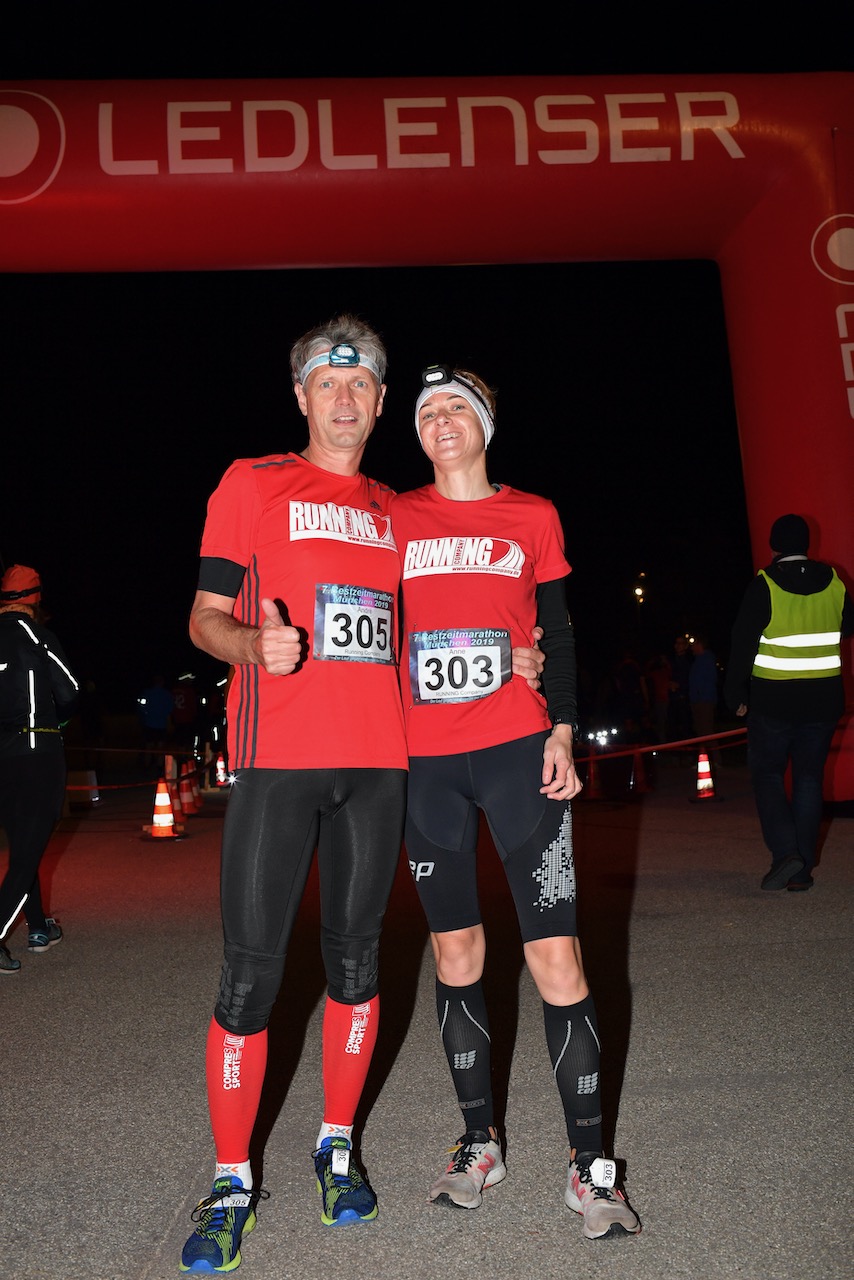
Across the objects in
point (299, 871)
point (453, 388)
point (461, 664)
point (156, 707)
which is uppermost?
point (156, 707)

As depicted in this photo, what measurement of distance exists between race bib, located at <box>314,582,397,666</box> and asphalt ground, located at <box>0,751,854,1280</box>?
1.44 metres

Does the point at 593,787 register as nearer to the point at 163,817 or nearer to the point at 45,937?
the point at 163,817

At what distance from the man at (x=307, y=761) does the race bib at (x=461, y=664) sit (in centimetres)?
11

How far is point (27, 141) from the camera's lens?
8.27 meters

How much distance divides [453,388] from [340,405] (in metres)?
0.40

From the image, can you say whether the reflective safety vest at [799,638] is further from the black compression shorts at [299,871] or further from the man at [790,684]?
the black compression shorts at [299,871]

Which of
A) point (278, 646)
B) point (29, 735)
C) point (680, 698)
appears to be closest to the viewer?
point (278, 646)

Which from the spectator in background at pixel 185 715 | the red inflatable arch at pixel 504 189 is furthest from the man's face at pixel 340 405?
the spectator in background at pixel 185 715

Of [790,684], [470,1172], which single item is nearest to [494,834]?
[470,1172]

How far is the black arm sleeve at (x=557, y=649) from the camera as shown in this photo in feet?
10.5

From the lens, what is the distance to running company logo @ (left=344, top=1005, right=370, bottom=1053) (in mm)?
3010

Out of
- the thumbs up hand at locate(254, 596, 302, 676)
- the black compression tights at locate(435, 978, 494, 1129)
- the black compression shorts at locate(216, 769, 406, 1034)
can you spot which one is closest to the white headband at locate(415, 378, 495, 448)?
the thumbs up hand at locate(254, 596, 302, 676)

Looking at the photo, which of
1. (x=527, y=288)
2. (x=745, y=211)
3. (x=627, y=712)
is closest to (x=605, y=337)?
(x=527, y=288)

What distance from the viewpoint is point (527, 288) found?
18.4m
